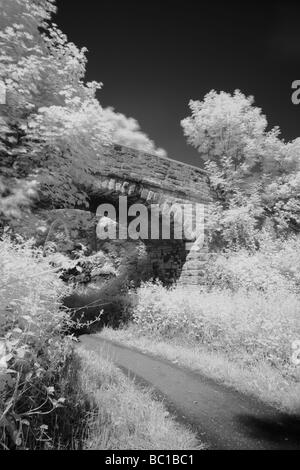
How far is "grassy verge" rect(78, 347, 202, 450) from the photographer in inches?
99.8

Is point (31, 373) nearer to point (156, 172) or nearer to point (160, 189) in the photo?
point (160, 189)

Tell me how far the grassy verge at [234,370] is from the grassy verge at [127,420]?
135cm

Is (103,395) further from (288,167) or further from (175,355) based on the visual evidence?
(288,167)

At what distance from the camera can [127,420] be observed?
2.87m

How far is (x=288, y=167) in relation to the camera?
14336 millimetres

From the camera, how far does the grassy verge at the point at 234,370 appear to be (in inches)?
145

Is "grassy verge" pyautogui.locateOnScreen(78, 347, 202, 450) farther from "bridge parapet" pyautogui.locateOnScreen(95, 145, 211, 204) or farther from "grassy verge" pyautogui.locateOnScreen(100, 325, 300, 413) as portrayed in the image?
"bridge parapet" pyautogui.locateOnScreen(95, 145, 211, 204)

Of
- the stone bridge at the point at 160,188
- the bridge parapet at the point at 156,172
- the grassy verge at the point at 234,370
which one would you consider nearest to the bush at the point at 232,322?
the grassy verge at the point at 234,370

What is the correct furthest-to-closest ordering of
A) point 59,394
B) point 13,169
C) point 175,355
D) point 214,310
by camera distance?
point 214,310
point 175,355
point 13,169
point 59,394

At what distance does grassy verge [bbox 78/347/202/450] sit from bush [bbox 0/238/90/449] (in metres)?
0.19

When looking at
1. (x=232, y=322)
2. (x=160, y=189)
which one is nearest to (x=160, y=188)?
(x=160, y=189)

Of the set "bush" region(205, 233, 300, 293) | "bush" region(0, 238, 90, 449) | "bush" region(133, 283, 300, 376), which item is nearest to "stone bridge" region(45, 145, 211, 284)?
"bush" region(205, 233, 300, 293)

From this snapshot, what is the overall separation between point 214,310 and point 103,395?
12.3 ft

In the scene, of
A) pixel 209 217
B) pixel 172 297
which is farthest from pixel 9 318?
pixel 209 217
